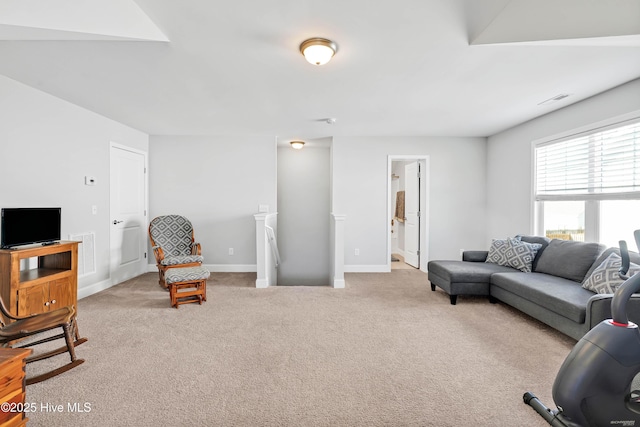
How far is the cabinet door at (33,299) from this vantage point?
251 cm

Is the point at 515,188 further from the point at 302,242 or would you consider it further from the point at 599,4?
the point at 302,242

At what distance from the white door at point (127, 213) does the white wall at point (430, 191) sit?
3354 mm

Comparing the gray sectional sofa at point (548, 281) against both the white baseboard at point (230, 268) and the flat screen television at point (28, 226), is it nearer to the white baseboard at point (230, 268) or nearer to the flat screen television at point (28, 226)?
the white baseboard at point (230, 268)

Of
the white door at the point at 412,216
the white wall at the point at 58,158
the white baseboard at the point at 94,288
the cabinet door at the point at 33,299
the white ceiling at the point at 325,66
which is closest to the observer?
the white ceiling at the point at 325,66

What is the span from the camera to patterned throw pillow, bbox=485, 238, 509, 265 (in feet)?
12.8

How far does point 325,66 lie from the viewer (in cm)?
269

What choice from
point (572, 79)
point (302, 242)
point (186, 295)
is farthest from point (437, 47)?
point (302, 242)

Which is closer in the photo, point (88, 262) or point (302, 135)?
point (88, 262)

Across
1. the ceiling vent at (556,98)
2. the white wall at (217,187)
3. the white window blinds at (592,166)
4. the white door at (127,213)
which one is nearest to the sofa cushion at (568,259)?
the white window blinds at (592,166)

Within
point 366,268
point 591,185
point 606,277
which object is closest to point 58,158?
point 366,268

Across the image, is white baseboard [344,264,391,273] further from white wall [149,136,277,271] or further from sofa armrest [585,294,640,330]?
sofa armrest [585,294,640,330]

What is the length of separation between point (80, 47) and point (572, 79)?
4403 mm

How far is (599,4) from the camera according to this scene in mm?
1966

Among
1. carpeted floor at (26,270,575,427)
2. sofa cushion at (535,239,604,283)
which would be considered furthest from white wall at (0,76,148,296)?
sofa cushion at (535,239,604,283)
